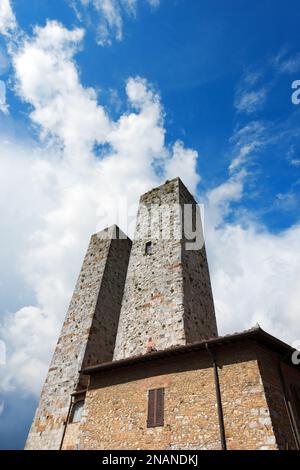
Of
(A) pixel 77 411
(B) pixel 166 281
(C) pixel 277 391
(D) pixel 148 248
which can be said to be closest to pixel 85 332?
(A) pixel 77 411

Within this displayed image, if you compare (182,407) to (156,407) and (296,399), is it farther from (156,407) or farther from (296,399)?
(296,399)

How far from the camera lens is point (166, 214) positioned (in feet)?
63.0

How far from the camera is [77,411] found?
1345 centimetres

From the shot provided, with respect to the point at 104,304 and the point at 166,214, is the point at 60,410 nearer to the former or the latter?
the point at 104,304

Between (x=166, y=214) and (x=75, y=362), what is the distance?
9.42 meters

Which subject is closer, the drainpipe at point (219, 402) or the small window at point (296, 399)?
the drainpipe at point (219, 402)

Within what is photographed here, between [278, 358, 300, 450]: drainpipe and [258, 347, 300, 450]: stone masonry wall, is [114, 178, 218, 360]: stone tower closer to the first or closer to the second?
[258, 347, 300, 450]: stone masonry wall

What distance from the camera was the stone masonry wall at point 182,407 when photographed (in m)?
8.00

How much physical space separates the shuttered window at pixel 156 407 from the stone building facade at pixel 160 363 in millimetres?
28

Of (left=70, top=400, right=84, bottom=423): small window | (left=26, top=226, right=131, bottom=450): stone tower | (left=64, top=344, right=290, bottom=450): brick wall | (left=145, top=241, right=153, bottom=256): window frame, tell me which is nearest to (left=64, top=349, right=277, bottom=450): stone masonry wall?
(left=64, top=344, right=290, bottom=450): brick wall

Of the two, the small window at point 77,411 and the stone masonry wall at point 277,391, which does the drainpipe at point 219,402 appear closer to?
the stone masonry wall at point 277,391

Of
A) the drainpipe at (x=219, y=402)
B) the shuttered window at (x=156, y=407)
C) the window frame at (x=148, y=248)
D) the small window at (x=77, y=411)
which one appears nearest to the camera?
the drainpipe at (x=219, y=402)

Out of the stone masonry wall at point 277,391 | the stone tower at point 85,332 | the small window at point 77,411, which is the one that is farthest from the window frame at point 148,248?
the stone masonry wall at point 277,391

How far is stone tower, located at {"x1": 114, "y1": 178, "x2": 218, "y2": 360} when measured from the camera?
14117mm
